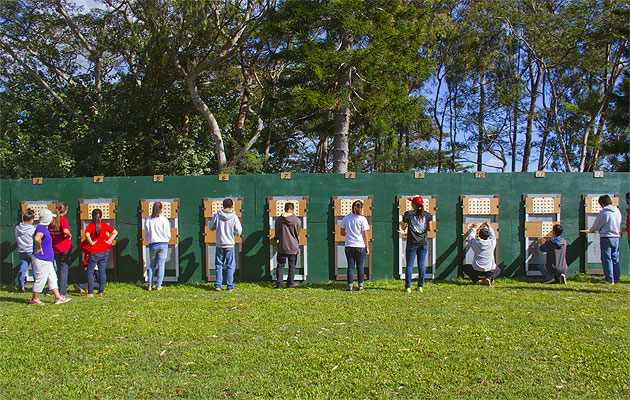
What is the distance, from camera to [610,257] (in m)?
8.40

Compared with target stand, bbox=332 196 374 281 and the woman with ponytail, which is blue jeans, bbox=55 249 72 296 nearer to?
the woman with ponytail

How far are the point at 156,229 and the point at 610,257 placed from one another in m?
8.23

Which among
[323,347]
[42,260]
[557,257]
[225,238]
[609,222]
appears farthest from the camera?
[557,257]

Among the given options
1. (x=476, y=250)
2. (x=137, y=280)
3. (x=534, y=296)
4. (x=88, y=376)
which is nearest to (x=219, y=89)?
(x=137, y=280)

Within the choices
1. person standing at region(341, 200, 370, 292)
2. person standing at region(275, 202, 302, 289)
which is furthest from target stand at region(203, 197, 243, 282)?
person standing at region(341, 200, 370, 292)

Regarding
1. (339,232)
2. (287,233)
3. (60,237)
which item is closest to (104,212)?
(60,237)

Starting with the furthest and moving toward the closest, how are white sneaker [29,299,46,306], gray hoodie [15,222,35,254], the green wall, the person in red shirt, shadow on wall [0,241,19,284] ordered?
shadow on wall [0,241,19,284] < the green wall < the person in red shirt < gray hoodie [15,222,35,254] < white sneaker [29,299,46,306]

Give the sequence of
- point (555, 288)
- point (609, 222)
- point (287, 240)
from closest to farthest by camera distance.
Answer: point (555, 288), point (609, 222), point (287, 240)

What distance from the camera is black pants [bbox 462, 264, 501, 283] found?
8.56 meters

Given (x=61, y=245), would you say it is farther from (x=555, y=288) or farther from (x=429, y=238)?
(x=555, y=288)

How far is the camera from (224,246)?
845 cm

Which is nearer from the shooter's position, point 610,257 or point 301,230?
point 610,257

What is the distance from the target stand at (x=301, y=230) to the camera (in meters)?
9.08

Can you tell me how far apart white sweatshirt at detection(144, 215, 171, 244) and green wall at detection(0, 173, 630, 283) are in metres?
0.75
